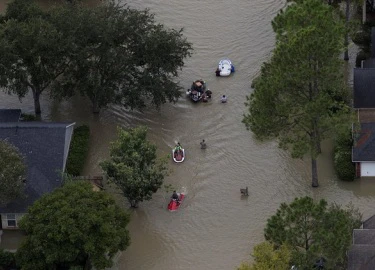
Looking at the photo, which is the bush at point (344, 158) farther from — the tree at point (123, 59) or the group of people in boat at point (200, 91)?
the tree at point (123, 59)

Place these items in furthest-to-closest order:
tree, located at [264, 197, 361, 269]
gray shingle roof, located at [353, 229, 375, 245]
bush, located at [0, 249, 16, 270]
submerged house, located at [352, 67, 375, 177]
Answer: submerged house, located at [352, 67, 375, 177] → bush, located at [0, 249, 16, 270] → gray shingle roof, located at [353, 229, 375, 245] → tree, located at [264, 197, 361, 269]

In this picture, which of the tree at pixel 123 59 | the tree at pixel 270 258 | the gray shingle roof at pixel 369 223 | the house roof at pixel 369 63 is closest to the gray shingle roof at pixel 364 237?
the gray shingle roof at pixel 369 223

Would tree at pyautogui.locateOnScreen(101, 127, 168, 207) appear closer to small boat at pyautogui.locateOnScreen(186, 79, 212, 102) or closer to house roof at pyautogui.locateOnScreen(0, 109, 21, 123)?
house roof at pyautogui.locateOnScreen(0, 109, 21, 123)

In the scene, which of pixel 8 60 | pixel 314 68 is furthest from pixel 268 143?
pixel 8 60

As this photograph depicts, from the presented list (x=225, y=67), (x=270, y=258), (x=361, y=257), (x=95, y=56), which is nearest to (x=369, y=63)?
(x=225, y=67)

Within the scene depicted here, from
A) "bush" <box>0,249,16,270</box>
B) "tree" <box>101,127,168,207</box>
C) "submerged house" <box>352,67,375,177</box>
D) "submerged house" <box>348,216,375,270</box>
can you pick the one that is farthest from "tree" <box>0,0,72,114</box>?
"submerged house" <box>348,216,375,270</box>

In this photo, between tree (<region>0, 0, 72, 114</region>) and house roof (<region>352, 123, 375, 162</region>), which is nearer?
house roof (<region>352, 123, 375, 162</region>)

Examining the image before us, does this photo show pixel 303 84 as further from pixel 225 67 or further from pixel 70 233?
pixel 70 233
